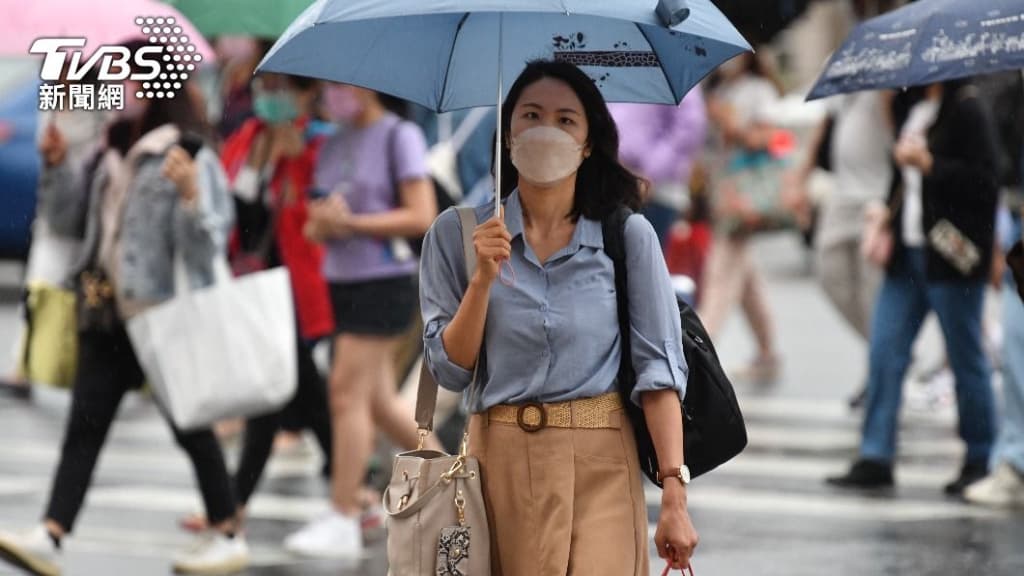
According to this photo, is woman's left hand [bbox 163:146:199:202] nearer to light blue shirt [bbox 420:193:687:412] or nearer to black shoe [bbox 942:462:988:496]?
light blue shirt [bbox 420:193:687:412]

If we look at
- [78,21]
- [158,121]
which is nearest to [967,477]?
[158,121]

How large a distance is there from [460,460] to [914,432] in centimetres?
641

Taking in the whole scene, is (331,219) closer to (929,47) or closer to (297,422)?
(297,422)

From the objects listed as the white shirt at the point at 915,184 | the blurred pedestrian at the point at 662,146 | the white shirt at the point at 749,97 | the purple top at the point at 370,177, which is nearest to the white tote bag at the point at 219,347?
the purple top at the point at 370,177

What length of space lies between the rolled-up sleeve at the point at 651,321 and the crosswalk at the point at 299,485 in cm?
292

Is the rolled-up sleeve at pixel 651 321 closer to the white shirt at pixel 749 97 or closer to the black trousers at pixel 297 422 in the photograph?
the black trousers at pixel 297 422

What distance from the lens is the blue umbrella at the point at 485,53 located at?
15.4 ft

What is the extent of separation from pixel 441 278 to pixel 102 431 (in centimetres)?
300

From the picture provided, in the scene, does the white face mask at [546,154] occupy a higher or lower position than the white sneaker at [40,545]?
higher

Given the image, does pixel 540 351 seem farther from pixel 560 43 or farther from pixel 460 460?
pixel 560 43

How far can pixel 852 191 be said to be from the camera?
377 inches

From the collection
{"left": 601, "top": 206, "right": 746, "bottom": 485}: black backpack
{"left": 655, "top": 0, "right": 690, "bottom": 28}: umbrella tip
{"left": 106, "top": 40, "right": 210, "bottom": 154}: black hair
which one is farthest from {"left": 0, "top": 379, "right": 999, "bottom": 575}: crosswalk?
{"left": 655, "top": 0, "right": 690, "bottom": 28}: umbrella tip

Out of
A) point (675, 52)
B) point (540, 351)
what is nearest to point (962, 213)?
point (675, 52)

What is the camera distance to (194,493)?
8.60 m
